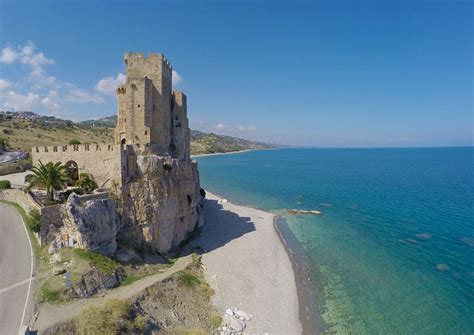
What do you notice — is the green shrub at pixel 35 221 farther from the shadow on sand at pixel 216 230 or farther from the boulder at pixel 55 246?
the shadow on sand at pixel 216 230

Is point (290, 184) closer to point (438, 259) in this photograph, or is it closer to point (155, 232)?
point (438, 259)

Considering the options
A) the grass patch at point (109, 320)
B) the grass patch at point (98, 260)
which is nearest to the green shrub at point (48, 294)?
the grass patch at point (109, 320)

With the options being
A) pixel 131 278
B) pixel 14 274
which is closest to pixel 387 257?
pixel 131 278

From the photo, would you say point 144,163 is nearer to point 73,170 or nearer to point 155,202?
point 155,202

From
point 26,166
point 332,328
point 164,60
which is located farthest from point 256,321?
point 26,166

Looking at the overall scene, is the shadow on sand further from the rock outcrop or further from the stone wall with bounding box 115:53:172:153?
the stone wall with bounding box 115:53:172:153
